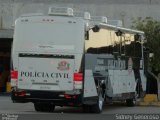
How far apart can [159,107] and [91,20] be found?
790 cm

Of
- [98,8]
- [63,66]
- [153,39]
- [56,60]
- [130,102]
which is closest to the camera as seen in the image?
[63,66]

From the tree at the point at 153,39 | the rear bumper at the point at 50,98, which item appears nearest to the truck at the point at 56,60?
the rear bumper at the point at 50,98

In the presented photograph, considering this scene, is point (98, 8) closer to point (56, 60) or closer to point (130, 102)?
point (130, 102)

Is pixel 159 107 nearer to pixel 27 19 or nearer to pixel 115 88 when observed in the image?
pixel 115 88

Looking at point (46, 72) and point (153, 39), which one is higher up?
point (153, 39)

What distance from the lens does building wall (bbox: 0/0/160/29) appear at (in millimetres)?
36188

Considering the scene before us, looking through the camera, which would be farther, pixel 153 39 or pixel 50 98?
pixel 153 39

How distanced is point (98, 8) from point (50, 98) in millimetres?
16227

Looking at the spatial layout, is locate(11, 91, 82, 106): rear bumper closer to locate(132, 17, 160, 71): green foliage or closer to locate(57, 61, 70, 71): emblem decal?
locate(57, 61, 70, 71): emblem decal

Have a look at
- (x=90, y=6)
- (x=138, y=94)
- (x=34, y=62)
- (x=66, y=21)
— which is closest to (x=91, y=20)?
(x=66, y=21)

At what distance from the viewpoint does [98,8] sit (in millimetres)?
36438

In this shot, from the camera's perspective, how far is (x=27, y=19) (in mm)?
21422

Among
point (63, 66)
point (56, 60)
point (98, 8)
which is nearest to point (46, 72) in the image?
point (56, 60)

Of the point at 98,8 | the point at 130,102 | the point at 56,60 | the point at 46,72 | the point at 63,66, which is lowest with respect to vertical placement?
the point at 130,102
